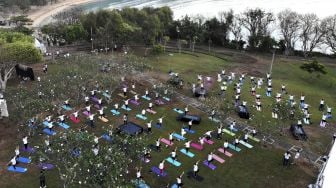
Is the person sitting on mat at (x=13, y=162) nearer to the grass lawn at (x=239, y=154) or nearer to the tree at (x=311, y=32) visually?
the grass lawn at (x=239, y=154)

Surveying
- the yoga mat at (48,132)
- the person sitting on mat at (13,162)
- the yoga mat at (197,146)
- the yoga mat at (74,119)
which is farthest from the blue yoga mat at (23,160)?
the yoga mat at (197,146)

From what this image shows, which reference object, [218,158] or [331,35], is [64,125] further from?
[331,35]

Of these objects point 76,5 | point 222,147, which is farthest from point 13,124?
point 76,5

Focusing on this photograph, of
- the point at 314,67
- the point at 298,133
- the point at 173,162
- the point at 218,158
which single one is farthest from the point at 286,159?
the point at 314,67

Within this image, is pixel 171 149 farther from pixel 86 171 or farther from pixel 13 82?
pixel 13 82

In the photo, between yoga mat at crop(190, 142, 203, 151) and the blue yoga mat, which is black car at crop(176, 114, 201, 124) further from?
the blue yoga mat

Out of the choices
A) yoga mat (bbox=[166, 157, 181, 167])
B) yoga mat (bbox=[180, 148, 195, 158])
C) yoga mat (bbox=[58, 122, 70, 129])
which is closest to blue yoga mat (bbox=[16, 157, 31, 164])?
yoga mat (bbox=[58, 122, 70, 129])
